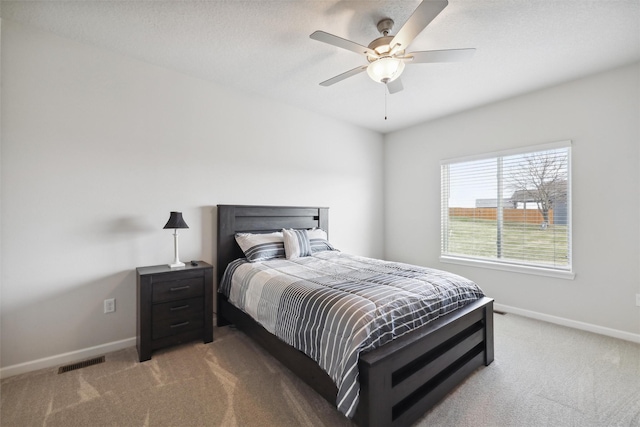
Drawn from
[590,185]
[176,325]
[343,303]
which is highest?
[590,185]

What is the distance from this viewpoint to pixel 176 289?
95.9 inches

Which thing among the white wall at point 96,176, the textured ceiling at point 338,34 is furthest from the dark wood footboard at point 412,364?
the textured ceiling at point 338,34

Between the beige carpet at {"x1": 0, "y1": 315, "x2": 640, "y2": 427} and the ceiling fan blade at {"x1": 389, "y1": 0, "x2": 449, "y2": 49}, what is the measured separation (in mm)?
2386

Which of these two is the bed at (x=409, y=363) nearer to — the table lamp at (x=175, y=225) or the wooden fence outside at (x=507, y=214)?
the table lamp at (x=175, y=225)

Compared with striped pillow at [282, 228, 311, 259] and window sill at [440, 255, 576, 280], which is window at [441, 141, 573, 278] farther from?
striped pillow at [282, 228, 311, 259]

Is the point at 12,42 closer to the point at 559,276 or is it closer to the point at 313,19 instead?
the point at 313,19

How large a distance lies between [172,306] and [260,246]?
985 mm

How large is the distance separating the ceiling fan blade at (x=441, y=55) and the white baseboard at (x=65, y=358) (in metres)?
3.46

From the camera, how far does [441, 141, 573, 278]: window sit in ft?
10.2

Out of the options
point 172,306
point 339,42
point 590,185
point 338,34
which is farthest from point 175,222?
point 590,185

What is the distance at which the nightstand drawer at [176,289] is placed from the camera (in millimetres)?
2342

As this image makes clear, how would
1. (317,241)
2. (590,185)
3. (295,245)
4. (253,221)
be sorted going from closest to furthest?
1. (590,185)
2. (295,245)
3. (253,221)
4. (317,241)

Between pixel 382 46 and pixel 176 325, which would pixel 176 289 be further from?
pixel 382 46

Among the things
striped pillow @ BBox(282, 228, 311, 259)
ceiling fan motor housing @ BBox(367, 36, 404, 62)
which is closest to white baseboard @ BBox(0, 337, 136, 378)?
striped pillow @ BBox(282, 228, 311, 259)
